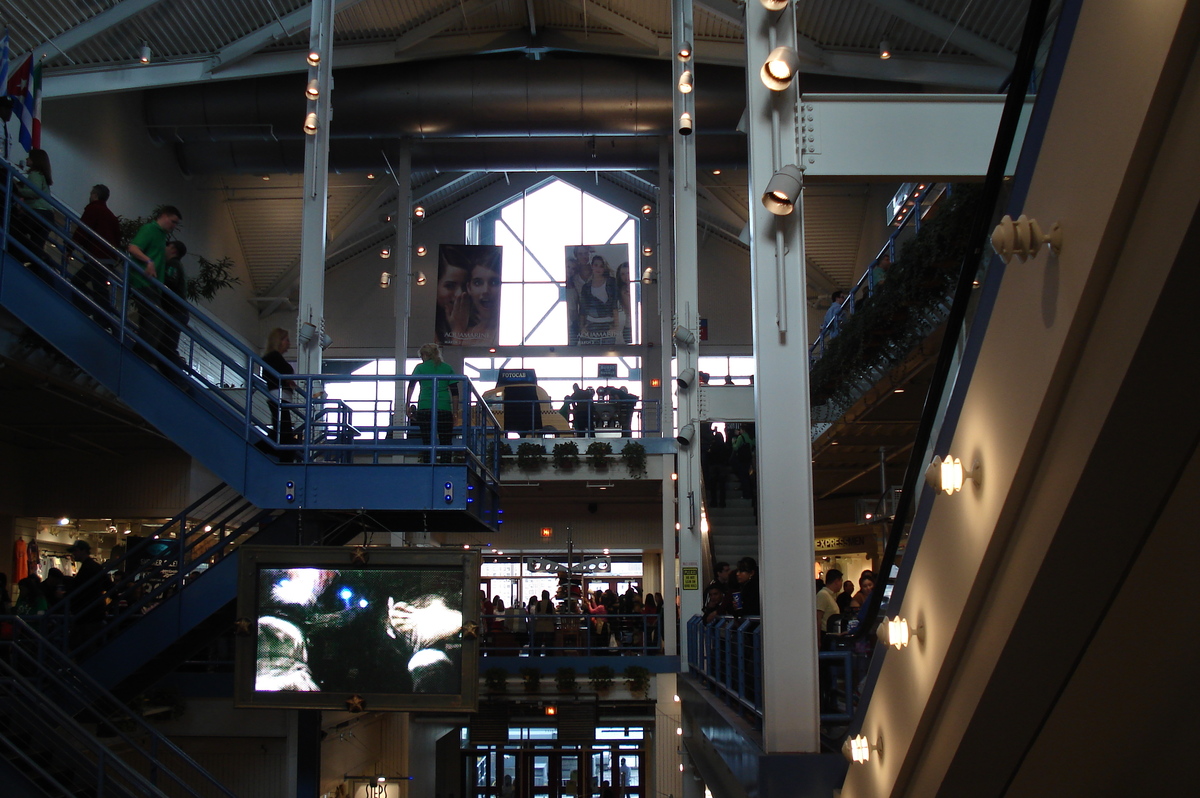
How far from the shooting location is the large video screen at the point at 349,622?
732 centimetres

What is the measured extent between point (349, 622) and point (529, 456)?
9.84 metres

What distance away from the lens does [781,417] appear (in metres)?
6.26

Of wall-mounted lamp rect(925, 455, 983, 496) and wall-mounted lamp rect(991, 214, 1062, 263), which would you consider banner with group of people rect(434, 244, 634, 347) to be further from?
wall-mounted lamp rect(991, 214, 1062, 263)

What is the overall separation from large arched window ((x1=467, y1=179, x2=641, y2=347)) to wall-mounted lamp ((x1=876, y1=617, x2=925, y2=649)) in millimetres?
22337

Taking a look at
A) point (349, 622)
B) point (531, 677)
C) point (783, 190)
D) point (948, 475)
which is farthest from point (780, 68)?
point (531, 677)

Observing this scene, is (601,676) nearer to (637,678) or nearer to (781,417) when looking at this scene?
(637,678)

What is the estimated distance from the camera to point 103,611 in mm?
10906

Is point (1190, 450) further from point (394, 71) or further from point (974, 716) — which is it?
point (394, 71)

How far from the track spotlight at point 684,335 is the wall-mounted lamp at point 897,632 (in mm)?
10098

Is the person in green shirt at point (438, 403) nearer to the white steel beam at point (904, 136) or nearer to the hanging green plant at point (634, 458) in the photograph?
the white steel beam at point (904, 136)

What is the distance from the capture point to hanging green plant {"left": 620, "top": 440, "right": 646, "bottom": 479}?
56.5 ft

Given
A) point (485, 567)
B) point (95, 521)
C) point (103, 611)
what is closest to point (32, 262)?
point (103, 611)

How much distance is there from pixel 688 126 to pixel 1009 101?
1007cm

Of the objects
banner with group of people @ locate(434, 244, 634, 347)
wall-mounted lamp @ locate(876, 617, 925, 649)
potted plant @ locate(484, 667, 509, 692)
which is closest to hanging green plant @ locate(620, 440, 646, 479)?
potted plant @ locate(484, 667, 509, 692)
